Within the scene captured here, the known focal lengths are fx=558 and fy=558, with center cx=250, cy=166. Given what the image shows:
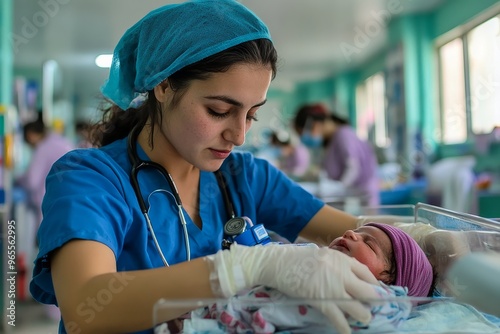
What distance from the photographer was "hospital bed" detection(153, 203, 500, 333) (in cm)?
69

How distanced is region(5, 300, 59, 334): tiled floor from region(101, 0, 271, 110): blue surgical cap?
2.75 meters

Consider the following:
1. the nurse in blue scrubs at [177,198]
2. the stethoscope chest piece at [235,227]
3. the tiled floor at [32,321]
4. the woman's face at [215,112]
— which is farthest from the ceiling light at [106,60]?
the tiled floor at [32,321]

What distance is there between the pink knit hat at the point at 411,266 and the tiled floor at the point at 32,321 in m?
2.92

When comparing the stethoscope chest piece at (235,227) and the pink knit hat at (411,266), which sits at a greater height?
the stethoscope chest piece at (235,227)

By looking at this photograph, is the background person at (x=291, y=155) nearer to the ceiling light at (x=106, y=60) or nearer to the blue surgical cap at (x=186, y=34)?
the ceiling light at (x=106, y=60)

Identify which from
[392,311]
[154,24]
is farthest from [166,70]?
[392,311]

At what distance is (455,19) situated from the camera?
22.9ft

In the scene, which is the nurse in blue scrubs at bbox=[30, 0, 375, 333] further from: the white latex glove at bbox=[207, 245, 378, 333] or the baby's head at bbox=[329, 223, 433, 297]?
the baby's head at bbox=[329, 223, 433, 297]

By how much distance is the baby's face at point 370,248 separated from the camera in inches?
43.7

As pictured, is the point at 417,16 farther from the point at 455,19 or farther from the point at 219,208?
the point at 219,208

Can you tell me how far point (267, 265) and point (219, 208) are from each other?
1.86ft

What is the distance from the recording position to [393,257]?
1.13 metres

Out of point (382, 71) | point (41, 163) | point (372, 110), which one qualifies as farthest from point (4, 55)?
point (372, 110)

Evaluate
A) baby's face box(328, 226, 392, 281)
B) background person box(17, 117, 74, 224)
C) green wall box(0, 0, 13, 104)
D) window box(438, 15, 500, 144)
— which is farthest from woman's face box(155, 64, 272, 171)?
window box(438, 15, 500, 144)
